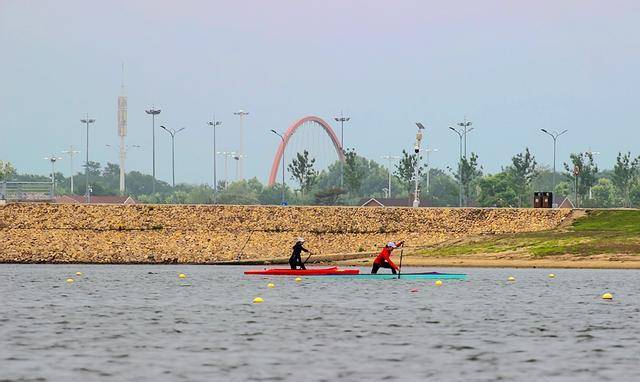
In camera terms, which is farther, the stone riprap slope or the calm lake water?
the stone riprap slope

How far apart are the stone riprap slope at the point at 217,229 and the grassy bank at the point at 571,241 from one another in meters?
4.85

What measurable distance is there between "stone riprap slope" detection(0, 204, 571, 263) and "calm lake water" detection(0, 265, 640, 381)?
4408 centimetres

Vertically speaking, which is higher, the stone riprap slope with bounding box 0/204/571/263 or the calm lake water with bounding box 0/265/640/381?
the stone riprap slope with bounding box 0/204/571/263

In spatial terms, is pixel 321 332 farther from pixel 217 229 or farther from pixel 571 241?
pixel 217 229

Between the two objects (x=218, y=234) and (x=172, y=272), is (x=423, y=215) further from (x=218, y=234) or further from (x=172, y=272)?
(x=172, y=272)

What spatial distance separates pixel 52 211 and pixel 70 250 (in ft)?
22.3

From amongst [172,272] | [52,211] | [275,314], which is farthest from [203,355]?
[52,211]

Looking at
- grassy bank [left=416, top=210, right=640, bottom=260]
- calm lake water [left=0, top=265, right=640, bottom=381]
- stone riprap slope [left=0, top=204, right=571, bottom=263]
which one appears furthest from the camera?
stone riprap slope [left=0, top=204, right=571, bottom=263]

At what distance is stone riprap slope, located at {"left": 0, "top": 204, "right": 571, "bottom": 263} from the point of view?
387ft

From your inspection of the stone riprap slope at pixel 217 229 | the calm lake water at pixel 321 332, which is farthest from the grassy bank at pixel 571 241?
the calm lake water at pixel 321 332

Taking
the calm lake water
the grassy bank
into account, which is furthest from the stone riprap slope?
the calm lake water

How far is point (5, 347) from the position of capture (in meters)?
38.0

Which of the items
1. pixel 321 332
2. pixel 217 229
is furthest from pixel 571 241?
pixel 321 332

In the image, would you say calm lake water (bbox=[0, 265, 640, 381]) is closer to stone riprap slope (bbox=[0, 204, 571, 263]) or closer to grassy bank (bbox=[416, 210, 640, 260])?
grassy bank (bbox=[416, 210, 640, 260])
